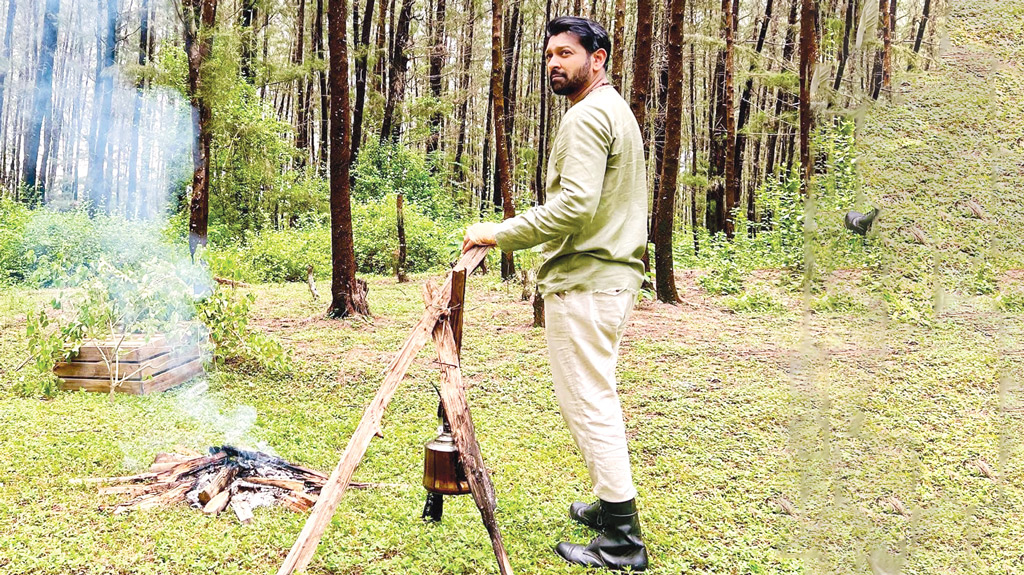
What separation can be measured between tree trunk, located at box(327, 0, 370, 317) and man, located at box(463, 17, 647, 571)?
5.09m

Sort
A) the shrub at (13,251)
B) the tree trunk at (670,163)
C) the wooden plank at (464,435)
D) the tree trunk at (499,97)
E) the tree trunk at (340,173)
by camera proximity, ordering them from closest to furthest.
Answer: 1. the wooden plank at (464,435)
2. the tree trunk at (340,173)
3. the tree trunk at (670,163)
4. the tree trunk at (499,97)
5. the shrub at (13,251)

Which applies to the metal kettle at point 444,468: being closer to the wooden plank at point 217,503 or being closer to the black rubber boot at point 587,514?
the black rubber boot at point 587,514

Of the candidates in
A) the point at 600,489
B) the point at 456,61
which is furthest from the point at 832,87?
the point at 456,61

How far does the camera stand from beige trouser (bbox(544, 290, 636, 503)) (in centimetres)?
251

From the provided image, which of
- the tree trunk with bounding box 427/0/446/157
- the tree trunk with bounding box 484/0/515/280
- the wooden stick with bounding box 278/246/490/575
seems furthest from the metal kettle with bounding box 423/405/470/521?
the tree trunk with bounding box 427/0/446/157

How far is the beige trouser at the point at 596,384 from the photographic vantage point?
2514 mm

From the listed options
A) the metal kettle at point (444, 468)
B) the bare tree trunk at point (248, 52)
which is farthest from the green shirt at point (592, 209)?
the bare tree trunk at point (248, 52)

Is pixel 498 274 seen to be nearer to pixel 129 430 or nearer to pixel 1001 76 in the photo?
pixel 129 430

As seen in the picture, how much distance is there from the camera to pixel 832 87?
1.97m

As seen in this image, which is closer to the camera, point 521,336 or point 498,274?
point 521,336

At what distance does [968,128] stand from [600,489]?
170 cm

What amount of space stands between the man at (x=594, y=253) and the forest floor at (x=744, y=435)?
1.41ft

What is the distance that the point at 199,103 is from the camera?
990cm

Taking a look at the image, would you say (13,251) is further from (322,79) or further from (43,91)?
(43,91)
